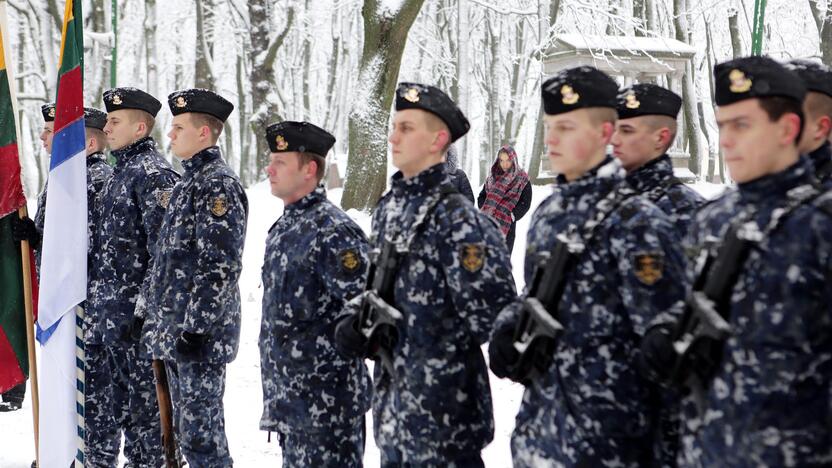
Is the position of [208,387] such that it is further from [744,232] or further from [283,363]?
[744,232]

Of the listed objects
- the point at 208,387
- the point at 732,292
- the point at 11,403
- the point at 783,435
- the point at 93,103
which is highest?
the point at 93,103

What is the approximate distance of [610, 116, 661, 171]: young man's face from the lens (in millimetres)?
3975

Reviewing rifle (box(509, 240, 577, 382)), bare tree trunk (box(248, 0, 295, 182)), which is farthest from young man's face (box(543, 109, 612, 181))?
bare tree trunk (box(248, 0, 295, 182))

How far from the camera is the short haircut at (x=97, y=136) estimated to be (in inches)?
248

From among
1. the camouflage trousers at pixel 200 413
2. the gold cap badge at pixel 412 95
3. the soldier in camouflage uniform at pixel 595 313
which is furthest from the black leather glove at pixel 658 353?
the camouflage trousers at pixel 200 413

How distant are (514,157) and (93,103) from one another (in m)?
13.5

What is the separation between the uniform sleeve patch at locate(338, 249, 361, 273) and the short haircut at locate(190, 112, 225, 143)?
1.44 metres

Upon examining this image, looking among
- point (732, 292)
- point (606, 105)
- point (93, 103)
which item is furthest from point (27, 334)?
point (93, 103)

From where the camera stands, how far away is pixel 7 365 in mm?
5344

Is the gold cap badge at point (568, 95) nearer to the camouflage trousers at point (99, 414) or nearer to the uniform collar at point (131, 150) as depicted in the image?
the uniform collar at point (131, 150)

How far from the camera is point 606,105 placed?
10.2 feet

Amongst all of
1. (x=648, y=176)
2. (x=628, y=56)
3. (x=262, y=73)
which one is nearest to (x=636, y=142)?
(x=648, y=176)

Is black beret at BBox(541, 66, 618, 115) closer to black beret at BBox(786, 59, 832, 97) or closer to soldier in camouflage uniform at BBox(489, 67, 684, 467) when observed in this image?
soldier in camouflage uniform at BBox(489, 67, 684, 467)

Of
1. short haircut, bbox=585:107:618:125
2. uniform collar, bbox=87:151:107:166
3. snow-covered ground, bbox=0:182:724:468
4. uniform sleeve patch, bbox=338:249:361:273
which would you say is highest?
short haircut, bbox=585:107:618:125
